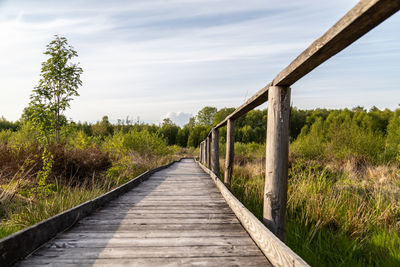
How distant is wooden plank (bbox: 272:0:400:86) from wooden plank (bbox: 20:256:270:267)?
1281mm

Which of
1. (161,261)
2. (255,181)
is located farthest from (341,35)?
(255,181)

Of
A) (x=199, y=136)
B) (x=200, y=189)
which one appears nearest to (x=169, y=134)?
(x=199, y=136)

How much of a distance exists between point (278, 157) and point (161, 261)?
1.12 meters

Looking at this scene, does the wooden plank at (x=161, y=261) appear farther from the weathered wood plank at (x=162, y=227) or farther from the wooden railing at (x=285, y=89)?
the weathered wood plank at (x=162, y=227)

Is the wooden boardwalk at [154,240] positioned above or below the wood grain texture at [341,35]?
below

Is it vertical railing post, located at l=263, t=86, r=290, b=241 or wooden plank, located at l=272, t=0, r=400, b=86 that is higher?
wooden plank, located at l=272, t=0, r=400, b=86

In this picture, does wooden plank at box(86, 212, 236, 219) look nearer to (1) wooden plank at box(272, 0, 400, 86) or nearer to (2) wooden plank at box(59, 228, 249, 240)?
A: (2) wooden plank at box(59, 228, 249, 240)

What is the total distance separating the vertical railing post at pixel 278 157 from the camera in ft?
6.70

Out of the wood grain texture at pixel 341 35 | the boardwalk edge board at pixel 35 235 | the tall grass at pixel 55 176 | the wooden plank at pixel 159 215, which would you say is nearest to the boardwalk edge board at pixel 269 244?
the wooden plank at pixel 159 215

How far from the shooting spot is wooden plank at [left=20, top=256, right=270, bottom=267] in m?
1.70

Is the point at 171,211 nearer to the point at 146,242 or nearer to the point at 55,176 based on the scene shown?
the point at 146,242

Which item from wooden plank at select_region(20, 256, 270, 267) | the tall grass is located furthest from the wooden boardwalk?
the tall grass

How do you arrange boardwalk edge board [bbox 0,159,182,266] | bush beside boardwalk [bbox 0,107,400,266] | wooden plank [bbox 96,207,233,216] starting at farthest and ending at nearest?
wooden plank [bbox 96,207,233,216] → bush beside boardwalk [bbox 0,107,400,266] → boardwalk edge board [bbox 0,159,182,266]

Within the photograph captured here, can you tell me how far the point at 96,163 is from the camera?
683cm
